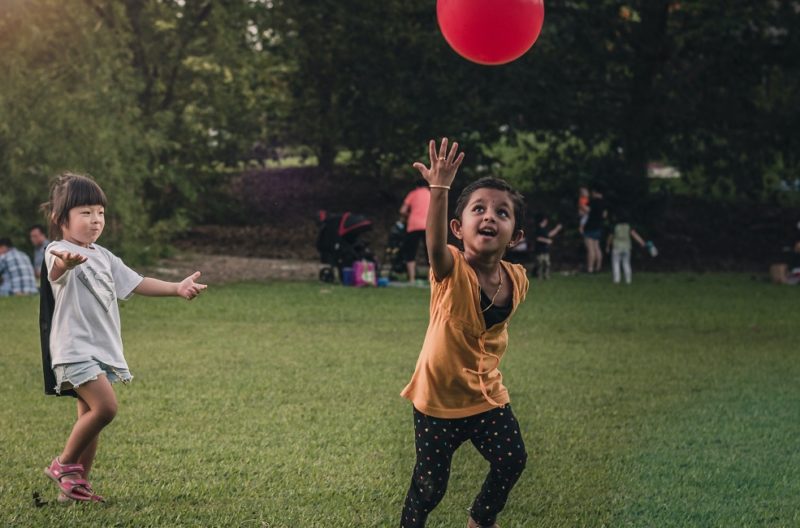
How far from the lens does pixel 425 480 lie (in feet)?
14.7

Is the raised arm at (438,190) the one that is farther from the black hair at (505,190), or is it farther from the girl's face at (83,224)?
the girl's face at (83,224)

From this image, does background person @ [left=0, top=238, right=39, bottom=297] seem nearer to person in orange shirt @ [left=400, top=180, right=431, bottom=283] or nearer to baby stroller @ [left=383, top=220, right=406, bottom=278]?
person in orange shirt @ [left=400, top=180, right=431, bottom=283]

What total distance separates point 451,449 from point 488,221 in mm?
907

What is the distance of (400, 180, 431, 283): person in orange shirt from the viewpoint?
1745 cm

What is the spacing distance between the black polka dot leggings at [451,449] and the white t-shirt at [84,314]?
160 centimetres

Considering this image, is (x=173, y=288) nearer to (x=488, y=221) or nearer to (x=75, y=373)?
(x=75, y=373)

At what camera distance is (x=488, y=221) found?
4391 millimetres

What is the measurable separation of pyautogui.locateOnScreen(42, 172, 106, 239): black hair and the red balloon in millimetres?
2453

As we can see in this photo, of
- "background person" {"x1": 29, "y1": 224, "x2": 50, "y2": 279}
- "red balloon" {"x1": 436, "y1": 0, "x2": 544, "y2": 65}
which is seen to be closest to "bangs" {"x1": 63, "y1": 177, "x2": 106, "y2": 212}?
"red balloon" {"x1": 436, "y1": 0, "x2": 544, "y2": 65}

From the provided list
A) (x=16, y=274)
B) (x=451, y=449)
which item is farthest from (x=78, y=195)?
(x=16, y=274)

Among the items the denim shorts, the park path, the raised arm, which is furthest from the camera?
the park path

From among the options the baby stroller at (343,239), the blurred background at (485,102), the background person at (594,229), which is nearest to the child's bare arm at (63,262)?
the baby stroller at (343,239)

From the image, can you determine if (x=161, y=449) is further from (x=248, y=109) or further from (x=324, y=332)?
(x=248, y=109)

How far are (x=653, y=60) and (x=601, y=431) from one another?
17.9m
